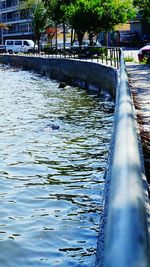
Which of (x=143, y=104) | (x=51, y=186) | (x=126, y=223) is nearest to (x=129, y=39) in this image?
(x=143, y=104)

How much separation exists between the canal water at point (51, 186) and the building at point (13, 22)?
9639 centimetres

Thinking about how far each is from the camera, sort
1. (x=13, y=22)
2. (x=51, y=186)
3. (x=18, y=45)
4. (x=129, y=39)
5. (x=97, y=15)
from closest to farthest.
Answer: (x=51, y=186) < (x=97, y=15) < (x=129, y=39) < (x=18, y=45) < (x=13, y=22)

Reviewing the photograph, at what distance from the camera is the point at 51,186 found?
9281 mm

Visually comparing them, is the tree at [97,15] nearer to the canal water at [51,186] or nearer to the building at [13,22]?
the canal water at [51,186]

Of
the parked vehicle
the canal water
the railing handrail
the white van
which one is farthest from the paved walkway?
the white van

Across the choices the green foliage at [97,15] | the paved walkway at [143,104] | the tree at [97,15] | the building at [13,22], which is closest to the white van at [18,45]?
the green foliage at [97,15]

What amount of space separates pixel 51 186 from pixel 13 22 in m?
117

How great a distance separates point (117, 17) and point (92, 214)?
42.1m

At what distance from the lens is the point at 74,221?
24.4ft

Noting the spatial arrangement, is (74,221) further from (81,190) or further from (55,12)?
(55,12)

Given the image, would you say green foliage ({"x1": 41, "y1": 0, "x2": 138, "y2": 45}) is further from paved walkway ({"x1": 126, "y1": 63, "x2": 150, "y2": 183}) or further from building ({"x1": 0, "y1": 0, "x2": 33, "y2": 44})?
building ({"x1": 0, "y1": 0, "x2": 33, "y2": 44})

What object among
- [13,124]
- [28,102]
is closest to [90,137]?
[13,124]

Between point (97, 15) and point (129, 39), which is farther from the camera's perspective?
point (129, 39)

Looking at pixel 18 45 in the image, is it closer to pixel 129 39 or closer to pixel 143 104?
pixel 129 39
